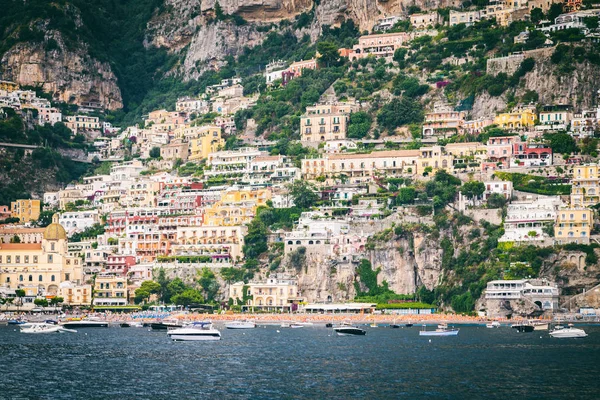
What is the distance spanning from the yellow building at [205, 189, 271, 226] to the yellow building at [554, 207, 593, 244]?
1339 inches

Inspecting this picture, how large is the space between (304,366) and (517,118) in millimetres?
61941

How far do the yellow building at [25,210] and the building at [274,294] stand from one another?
3724cm

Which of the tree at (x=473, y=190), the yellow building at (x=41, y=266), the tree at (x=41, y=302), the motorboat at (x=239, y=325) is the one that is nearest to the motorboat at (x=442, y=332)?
the motorboat at (x=239, y=325)

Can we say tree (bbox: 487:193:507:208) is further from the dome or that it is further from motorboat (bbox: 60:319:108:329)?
the dome

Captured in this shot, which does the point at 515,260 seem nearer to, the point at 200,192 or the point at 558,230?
the point at 558,230

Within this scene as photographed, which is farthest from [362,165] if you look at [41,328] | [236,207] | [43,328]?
[41,328]

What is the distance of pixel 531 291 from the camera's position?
4424 inches

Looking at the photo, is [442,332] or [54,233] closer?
[442,332]

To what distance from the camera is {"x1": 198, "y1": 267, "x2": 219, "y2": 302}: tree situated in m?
126

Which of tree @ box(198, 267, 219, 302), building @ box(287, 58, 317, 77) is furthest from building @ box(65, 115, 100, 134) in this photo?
tree @ box(198, 267, 219, 302)

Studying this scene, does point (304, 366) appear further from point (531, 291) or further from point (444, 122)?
point (444, 122)

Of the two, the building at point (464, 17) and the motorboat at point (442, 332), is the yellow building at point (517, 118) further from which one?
the motorboat at point (442, 332)

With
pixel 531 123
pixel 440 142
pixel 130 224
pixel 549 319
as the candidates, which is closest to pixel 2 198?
pixel 130 224

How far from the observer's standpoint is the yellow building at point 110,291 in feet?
426
